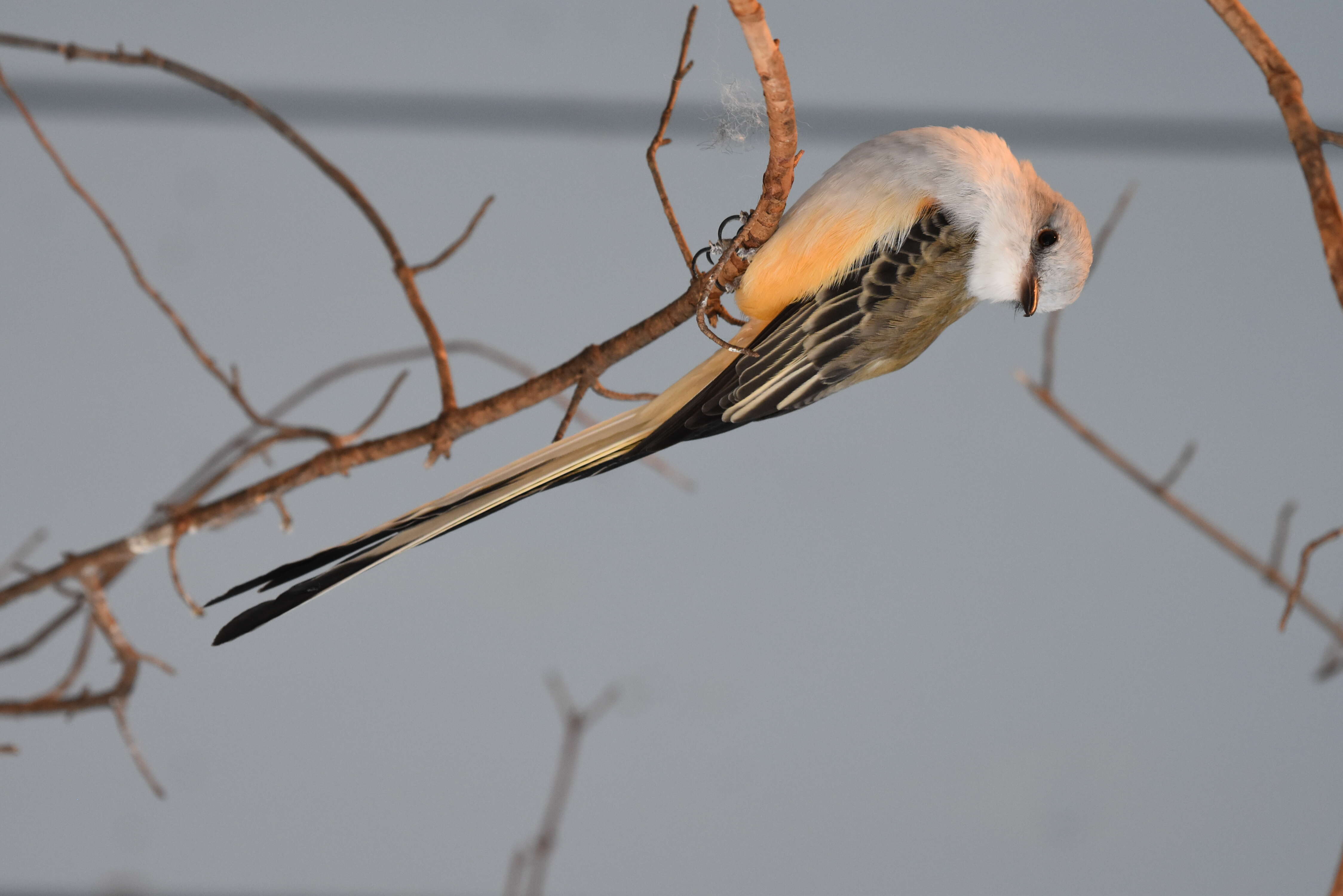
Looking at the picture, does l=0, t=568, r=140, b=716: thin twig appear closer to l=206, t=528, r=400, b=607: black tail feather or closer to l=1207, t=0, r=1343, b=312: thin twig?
l=206, t=528, r=400, b=607: black tail feather

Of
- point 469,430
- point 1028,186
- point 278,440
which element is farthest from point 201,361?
point 1028,186

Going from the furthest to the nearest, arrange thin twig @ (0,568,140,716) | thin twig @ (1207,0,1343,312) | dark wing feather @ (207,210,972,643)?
thin twig @ (0,568,140,716) → dark wing feather @ (207,210,972,643) → thin twig @ (1207,0,1343,312)

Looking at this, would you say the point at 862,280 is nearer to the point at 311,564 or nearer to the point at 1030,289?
the point at 1030,289

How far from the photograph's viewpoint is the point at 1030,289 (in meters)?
0.52

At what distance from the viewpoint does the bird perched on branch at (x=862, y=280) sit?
480 millimetres

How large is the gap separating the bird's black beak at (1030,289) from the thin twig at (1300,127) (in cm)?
17

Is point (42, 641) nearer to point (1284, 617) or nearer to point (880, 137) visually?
point (880, 137)

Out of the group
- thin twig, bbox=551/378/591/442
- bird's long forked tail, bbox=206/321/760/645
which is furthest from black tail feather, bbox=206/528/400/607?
thin twig, bbox=551/378/591/442

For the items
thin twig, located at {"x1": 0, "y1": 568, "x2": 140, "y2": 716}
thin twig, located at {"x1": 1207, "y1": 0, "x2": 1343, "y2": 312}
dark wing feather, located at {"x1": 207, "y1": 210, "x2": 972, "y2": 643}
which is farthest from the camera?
thin twig, located at {"x1": 0, "y1": 568, "x2": 140, "y2": 716}

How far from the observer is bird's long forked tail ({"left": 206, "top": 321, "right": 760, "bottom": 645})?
1.31 ft

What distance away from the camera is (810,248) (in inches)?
19.1

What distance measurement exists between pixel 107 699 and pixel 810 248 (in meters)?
0.54

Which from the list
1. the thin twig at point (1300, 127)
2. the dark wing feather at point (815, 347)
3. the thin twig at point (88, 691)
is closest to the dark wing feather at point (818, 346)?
the dark wing feather at point (815, 347)

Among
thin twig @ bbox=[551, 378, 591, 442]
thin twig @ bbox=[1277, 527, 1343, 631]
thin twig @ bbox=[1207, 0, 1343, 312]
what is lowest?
thin twig @ bbox=[1277, 527, 1343, 631]
